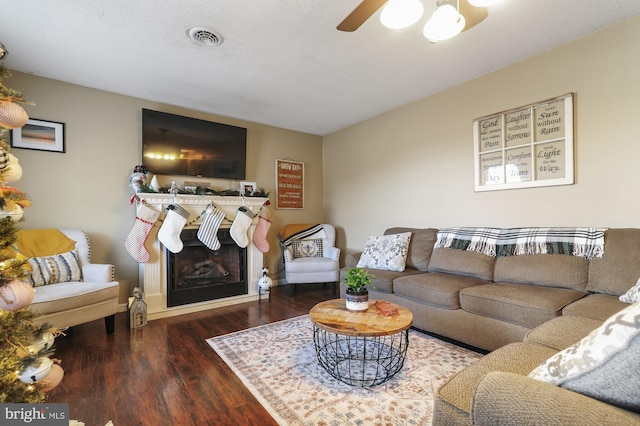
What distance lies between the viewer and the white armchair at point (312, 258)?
3.72 metres

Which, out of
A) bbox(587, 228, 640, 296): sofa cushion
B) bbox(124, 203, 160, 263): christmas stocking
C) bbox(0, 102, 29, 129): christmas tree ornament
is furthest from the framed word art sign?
bbox(124, 203, 160, 263): christmas stocking

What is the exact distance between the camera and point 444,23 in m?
1.42

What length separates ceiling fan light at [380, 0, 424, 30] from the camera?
4.31ft

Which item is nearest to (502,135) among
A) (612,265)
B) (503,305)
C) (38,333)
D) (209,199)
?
(612,265)

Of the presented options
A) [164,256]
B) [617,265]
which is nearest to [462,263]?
[617,265]

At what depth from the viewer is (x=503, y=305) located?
196 centimetres

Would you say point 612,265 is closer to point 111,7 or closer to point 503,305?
point 503,305

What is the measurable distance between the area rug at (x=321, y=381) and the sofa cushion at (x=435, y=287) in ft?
1.11

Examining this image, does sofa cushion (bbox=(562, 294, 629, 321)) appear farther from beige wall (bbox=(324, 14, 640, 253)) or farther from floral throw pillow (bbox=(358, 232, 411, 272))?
floral throw pillow (bbox=(358, 232, 411, 272))

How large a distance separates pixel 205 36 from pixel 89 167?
6.42 ft

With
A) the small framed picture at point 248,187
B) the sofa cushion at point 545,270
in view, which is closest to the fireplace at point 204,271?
the small framed picture at point 248,187

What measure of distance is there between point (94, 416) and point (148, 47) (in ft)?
8.25

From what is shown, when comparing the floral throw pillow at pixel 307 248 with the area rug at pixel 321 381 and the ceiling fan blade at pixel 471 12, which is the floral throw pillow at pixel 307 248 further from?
the ceiling fan blade at pixel 471 12

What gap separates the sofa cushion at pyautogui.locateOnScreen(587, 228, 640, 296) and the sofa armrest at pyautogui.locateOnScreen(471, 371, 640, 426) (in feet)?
5.81
